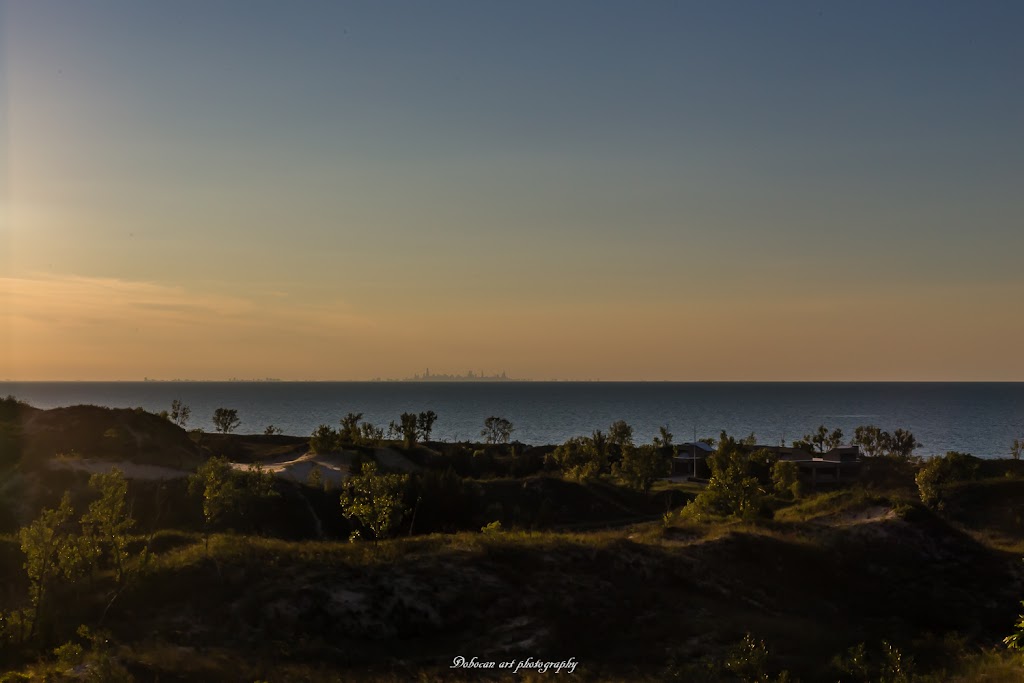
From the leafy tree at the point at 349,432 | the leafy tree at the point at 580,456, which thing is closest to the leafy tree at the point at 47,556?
the leafy tree at the point at 349,432

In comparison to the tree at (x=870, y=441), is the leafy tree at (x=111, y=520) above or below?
below

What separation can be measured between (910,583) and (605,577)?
17867 millimetres

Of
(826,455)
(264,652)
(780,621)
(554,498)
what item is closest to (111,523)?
(264,652)

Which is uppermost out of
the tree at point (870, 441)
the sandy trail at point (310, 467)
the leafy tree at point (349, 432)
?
the tree at point (870, 441)

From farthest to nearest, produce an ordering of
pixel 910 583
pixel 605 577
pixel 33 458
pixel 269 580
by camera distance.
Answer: pixel 33 458
pixel 910 583
pixel 605 577
pixel 269 580

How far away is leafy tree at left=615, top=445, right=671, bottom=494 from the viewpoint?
3526 inches

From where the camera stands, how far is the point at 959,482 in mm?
80562

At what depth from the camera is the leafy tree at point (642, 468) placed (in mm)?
89562

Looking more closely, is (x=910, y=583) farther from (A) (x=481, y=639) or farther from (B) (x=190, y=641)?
(B) (x=190, y=641)

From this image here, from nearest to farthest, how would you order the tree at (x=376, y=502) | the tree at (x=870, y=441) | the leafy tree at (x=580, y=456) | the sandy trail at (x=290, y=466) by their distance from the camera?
the tree at (x=376, y=502) → the sandy trail at (x=290, y=466) → the leafy tree at (x=580, y=456) → the tree at (x=870, y=441)

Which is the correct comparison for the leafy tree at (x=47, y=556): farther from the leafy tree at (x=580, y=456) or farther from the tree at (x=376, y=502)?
the leafy tree at (x=580, y=456)

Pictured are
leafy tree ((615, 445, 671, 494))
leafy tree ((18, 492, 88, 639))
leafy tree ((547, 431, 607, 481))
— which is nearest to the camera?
leafy tree ((18, 492, 88, 639))

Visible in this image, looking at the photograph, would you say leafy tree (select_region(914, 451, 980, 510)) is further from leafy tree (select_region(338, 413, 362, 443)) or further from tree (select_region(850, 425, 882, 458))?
leafy tree (select_region(338, 413, 362, 443))

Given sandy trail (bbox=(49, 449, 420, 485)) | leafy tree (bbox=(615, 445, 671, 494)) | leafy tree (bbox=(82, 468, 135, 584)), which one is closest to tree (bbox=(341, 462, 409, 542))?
leafy tree (bbox=(82, 468, 135, 584))
